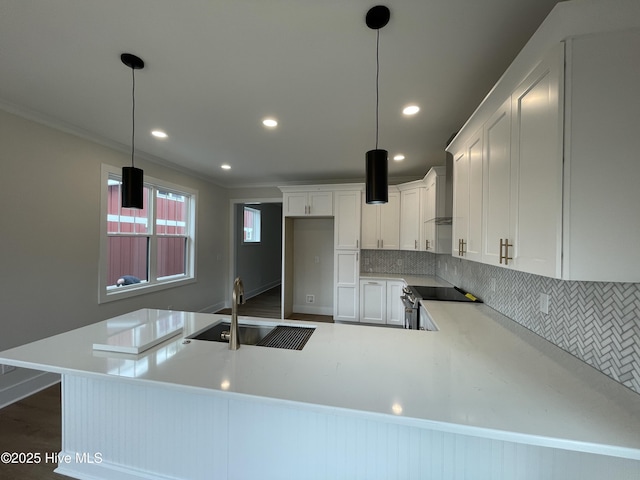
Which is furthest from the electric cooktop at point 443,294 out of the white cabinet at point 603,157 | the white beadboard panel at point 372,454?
the white cabinet at point 603,157

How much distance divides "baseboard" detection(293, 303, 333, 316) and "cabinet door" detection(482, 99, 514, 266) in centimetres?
366

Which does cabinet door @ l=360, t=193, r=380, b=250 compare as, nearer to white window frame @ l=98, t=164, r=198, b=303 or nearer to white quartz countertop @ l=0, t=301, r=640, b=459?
white quartz countertop @ l=0, t=301, r=640, b=459

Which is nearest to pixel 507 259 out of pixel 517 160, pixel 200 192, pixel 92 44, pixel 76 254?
pixel 517 160

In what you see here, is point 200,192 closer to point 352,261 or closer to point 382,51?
point 352,261

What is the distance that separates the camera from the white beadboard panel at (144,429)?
4.28 ft

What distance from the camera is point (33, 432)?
1907 millimetres

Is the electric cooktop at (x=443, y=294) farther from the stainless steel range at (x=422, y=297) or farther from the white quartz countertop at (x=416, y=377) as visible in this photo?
the white quartz countertop at (x=416, y=377)

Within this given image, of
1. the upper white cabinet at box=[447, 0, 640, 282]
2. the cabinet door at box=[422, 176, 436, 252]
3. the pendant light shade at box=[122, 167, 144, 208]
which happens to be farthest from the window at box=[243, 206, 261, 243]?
the upper white cabinet at box=[447, 0, 640, 282]

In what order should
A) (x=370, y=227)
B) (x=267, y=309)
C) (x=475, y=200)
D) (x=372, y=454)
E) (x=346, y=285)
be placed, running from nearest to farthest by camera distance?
(x=372, y=454), (x=475, y=200), (x=346, y=285), (x=370, y=227), (x=267, y=309)

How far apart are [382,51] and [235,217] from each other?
4.52 metres

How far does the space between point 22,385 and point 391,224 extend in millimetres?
4640

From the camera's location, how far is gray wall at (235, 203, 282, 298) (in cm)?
594

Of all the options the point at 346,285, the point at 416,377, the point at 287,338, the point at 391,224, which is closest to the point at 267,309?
the point at 346,285

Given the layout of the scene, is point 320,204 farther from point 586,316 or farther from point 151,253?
point 586,316
